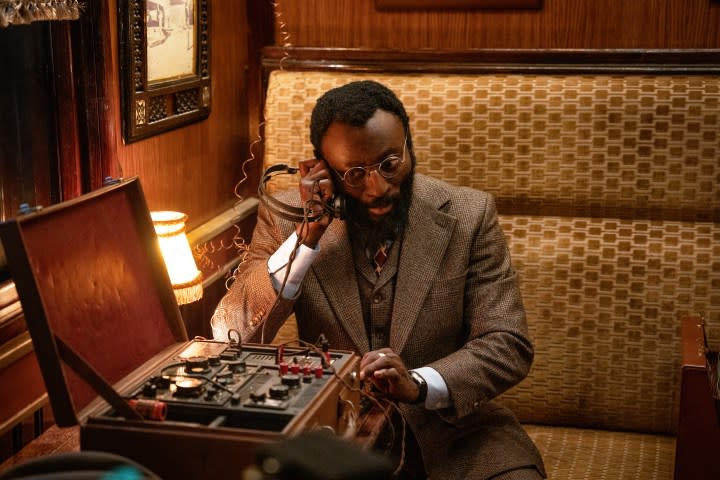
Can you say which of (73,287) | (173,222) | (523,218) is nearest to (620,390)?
(523,218)

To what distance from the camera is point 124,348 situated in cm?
187

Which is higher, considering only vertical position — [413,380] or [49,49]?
[49,49]

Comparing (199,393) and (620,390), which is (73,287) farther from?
(620,390)

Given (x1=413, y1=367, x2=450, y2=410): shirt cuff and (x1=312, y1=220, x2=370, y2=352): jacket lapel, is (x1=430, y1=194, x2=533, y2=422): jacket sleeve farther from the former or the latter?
(x1=312, y1=220, x2=370, y2=352): jacket lapel

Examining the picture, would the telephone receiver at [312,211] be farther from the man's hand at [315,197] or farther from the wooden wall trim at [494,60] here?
the wooden wall trim at [494,60]

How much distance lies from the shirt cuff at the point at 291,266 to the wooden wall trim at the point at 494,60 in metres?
1.07

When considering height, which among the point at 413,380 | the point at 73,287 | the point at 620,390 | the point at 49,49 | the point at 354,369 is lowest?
the point at 620,390

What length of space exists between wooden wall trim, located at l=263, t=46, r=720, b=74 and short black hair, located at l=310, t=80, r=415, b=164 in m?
0.81

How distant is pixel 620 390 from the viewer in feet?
9.90

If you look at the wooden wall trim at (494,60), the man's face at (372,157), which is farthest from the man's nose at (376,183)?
the wooden wall trim at (494,60)

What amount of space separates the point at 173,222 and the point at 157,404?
0.98 meters

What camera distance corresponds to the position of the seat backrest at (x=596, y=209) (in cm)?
296

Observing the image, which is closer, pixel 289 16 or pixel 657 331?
pixel 657 331

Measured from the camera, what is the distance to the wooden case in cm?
152
